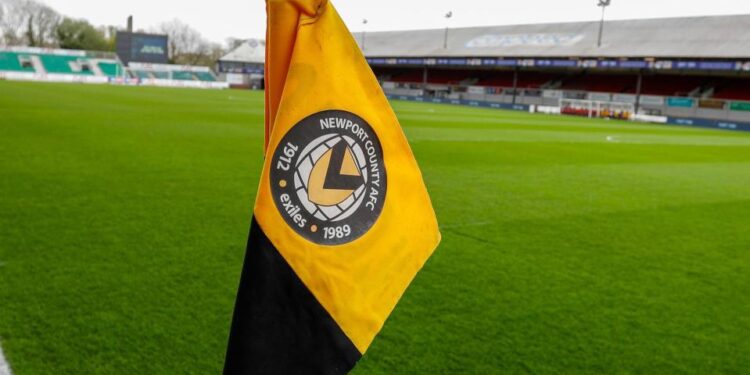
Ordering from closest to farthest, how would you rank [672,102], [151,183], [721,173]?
[151,183] < [721,173] < [672,102]

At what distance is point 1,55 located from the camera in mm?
52781

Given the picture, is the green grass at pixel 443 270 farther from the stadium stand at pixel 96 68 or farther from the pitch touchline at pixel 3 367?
the stadium stand at pixel 96 68

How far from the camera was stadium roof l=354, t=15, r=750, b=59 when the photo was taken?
1407 inches

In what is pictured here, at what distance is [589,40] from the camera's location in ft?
142

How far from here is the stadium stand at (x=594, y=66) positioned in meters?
34.6

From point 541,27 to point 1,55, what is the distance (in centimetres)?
4396

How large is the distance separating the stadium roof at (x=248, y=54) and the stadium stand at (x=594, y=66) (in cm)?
1507

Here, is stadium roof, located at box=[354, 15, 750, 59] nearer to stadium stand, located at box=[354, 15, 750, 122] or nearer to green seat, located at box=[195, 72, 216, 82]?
stadium stand, located at box=[354, 15, 750, 122]

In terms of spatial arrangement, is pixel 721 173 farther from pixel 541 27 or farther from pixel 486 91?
pixel 541 27

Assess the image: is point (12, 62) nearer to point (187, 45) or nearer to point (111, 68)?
point (111, 68)

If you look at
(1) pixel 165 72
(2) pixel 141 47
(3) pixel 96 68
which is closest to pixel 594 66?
(1) pixel 165 72

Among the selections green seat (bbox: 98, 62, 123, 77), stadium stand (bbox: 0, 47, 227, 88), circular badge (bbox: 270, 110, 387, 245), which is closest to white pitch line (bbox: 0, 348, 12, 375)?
circular badge (bbox: 270, 110, 387, 245)

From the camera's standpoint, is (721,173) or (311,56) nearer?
(311,56)

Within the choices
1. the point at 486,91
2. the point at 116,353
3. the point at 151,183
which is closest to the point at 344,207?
the point at 116,353
